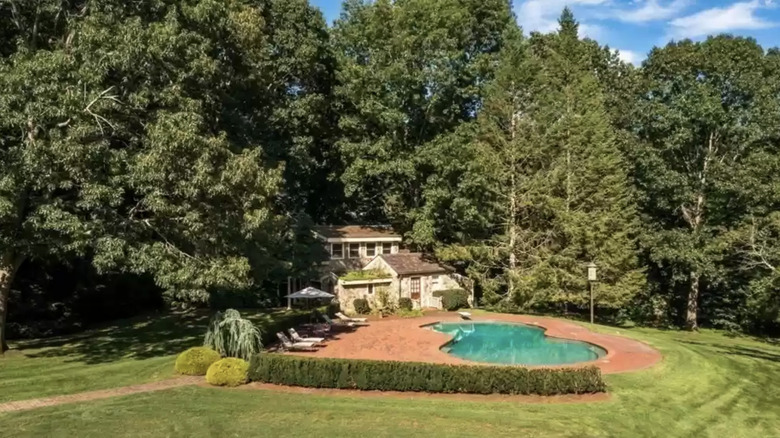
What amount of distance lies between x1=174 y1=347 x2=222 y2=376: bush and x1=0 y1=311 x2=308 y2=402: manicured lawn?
499 mm

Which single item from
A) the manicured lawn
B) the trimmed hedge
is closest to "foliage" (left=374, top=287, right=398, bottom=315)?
the manicured lawn

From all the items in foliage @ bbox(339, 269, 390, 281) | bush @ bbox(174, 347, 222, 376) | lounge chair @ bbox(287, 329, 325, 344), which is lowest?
lounge chair @ bbox(287, 329, 325, 344)

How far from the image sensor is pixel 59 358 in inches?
836

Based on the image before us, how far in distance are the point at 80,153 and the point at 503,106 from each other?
28.1 metres

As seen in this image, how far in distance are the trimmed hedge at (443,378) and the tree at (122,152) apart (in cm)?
629

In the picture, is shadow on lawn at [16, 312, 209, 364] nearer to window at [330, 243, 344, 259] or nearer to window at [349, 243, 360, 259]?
window at [330, 243, 344, 259]

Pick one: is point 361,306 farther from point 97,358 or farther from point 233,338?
point 97,358

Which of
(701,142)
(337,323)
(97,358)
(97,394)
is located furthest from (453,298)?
(97,394)

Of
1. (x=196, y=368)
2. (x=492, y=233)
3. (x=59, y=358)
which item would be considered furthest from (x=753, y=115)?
(x=59, y=358)

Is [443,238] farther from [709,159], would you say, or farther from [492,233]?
[709,159]

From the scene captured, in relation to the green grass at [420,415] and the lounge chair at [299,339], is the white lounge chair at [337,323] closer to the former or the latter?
the lounge chair at [299,339]

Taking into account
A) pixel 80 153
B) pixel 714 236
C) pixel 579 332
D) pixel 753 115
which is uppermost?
pixel 753 115

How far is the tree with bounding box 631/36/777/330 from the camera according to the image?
110 ft

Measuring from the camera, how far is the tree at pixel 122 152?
18672 millimetres
